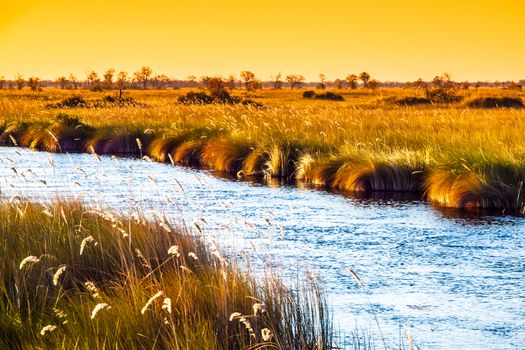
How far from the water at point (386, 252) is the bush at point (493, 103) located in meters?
34.3

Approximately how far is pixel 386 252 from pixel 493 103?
150ft

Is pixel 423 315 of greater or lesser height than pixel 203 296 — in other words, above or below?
below

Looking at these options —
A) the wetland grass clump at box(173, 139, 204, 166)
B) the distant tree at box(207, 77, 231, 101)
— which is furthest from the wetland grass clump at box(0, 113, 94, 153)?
the distant tree at box(207, 77, 231, 101)

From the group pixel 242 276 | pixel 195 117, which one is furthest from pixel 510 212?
pixel 195 117

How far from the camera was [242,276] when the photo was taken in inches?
319

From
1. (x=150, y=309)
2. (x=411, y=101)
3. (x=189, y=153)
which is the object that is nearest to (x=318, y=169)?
(x=189, y=153)

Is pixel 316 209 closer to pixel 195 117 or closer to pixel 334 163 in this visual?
pixel 334 163

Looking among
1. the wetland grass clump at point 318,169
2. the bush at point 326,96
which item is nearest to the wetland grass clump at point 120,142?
the wetland grass clump at point 318,169

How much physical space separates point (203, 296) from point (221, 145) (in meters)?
20.7

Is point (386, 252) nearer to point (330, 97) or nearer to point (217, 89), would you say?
point (217, 89)

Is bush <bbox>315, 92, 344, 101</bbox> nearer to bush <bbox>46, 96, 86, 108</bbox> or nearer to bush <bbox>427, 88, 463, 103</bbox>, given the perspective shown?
bush <bbox>427, 88, 463, 103</bbox>

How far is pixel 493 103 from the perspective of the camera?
57.3 metres

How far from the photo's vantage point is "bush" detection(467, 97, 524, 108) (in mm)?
53969

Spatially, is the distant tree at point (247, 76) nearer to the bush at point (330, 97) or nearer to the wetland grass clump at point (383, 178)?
the bush at point (330, 97)
